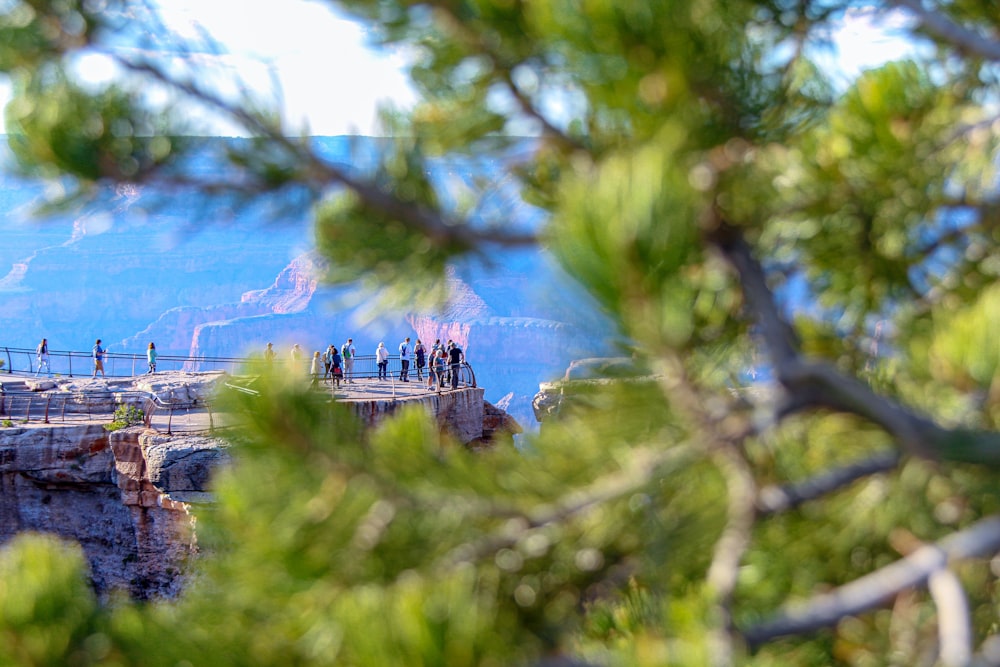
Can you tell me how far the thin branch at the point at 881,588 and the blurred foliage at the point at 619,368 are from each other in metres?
0.06

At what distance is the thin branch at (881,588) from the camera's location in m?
1.15

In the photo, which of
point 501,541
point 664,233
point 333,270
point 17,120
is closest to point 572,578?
point 501,541

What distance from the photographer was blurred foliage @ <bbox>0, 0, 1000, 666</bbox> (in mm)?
1309

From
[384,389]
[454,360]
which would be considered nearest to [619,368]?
[454,360]

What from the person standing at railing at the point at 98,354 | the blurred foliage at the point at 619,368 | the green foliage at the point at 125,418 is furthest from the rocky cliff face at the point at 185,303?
the blurred foliage at the point at 619,368

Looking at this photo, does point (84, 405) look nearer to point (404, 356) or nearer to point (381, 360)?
point (381, 360)

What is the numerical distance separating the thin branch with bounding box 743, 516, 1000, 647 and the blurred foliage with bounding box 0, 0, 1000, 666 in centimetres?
6

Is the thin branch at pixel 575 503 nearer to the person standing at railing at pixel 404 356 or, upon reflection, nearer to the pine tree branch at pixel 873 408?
the pine tree branch at pixel 873 408

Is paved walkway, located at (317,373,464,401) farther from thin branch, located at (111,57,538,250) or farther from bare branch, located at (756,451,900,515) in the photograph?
bare branch, located at (756,451,900,515)

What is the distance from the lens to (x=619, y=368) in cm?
153

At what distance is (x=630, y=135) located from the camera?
1.50 metres

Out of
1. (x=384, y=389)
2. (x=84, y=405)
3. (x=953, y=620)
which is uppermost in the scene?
(x=384, y=389)

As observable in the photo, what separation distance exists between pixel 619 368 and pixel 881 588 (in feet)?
1.78

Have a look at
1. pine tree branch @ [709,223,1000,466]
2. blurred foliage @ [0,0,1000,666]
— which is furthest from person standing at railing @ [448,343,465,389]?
pine tree branch @ [709,223,1000,466]
